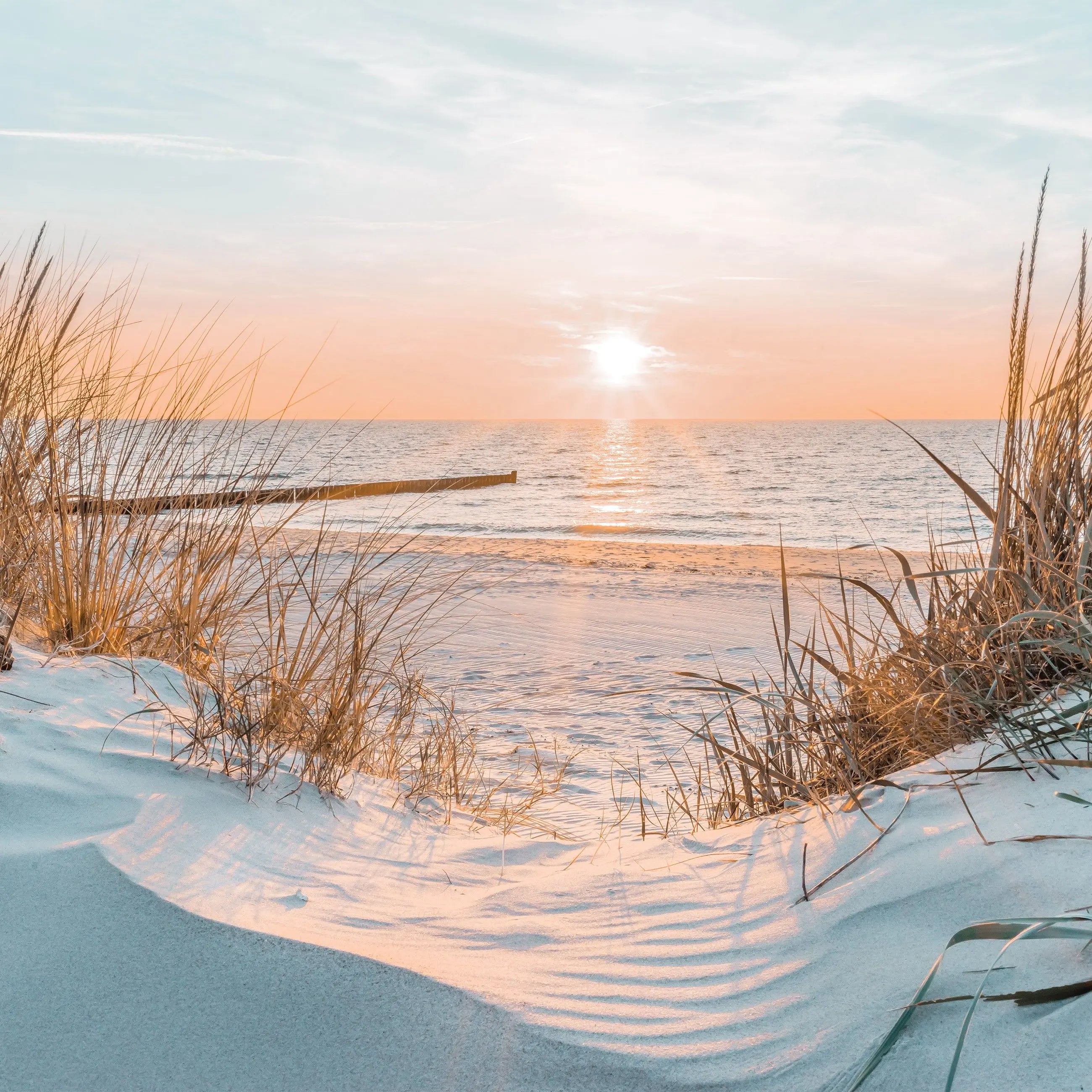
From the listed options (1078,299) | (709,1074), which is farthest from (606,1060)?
(1078,299)

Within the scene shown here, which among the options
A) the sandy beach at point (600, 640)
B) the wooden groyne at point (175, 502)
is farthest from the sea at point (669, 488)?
the sandy beach at point (600, 640)

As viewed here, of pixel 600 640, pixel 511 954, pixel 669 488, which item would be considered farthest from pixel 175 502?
pixel 669 488

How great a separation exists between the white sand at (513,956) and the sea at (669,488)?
3.20 feet

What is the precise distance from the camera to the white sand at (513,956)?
1.19m

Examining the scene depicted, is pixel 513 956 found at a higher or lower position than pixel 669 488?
lower

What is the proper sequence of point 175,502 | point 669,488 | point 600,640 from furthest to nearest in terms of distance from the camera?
point 669,488 < point 600,640 < point 175,502

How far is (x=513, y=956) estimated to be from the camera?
4.96 ft

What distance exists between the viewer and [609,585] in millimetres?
8773

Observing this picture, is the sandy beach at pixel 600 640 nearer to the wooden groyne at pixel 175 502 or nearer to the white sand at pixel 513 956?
the wooden groyne at pixel 175 502

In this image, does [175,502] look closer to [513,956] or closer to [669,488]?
[513,956]

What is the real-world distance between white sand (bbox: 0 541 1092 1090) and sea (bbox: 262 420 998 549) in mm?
977

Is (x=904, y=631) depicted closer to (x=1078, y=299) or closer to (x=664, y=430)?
(x=1078, y=299)

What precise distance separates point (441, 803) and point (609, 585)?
6.17m

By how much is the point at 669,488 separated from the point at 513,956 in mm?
26779
